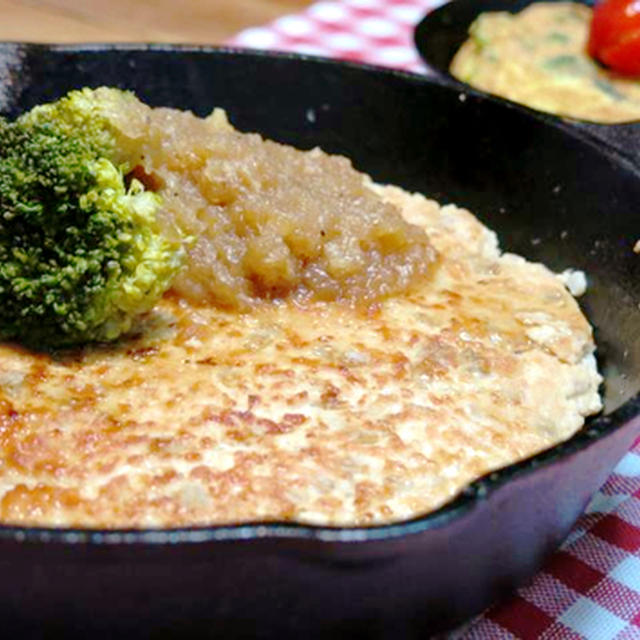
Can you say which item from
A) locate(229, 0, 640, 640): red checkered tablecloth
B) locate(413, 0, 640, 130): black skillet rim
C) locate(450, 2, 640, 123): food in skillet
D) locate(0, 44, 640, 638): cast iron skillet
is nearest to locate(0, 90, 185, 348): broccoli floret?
locate(0, 44, 640, 638): cast iron skillet

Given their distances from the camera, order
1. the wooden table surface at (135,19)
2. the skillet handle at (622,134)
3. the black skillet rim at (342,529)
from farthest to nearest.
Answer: the wooden table surface at (135,19) < the skillet handle at (622,134) < the black skillet rim at (342,529)

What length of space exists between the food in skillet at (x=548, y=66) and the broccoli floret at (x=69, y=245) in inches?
76.1

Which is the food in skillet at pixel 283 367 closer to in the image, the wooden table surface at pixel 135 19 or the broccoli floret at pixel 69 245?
the broccoli floret at pixel 69 245

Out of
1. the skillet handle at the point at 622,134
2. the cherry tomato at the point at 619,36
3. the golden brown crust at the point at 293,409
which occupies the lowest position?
the golden brown crust at the point at 293,409

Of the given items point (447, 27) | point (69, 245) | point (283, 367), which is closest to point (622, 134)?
point (447, 27)

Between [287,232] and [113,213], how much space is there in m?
0.36

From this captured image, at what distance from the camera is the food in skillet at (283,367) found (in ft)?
Answer: 5.32

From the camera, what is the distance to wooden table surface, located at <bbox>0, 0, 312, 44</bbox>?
179 inches

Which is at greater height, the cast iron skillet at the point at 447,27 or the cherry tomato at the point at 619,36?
the cherry tomato at the point at 619,36

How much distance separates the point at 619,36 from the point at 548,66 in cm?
25

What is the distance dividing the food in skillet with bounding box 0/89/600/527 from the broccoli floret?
0.23ft

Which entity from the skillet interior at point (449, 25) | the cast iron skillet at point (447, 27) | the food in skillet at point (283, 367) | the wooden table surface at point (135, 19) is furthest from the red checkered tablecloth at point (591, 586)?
the wooden table surface at point (135, 19)

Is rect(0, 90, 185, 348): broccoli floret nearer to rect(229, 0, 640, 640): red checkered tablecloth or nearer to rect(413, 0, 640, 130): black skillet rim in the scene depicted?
rect(229, 0, 640, 640): red checkered tablecloth

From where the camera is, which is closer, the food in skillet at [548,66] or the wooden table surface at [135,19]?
the food in skillet at [548,66]
